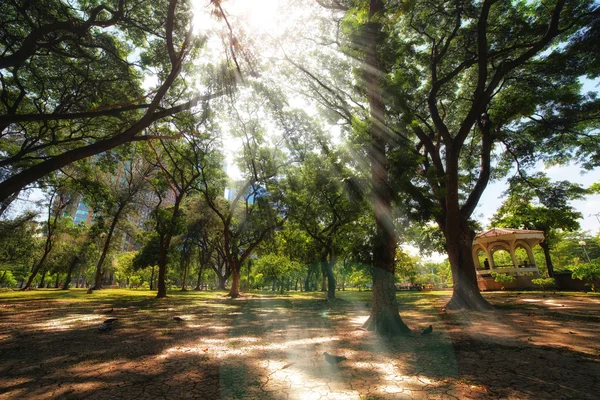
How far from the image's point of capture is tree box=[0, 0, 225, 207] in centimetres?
816

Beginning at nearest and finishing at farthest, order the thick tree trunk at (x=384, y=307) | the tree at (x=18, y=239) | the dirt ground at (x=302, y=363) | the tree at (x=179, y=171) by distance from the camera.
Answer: the dirt ground at (x=302, y=363) → the thick tree trunk at (x=384, y=307) → the tree at (x=179, y=171) → the tree at (x=18, y=239)

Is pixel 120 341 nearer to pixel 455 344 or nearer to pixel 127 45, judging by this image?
pixel 455 344

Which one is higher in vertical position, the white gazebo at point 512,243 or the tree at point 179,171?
the tree at point 179,171

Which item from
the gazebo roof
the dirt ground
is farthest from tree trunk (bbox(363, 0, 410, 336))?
the gazebo roof

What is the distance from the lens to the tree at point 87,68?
816cm

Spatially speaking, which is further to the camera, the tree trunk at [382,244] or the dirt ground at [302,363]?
the tree trunk at [382,244]

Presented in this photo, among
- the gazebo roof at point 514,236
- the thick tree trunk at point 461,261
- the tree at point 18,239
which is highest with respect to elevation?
the tree at point 18,239

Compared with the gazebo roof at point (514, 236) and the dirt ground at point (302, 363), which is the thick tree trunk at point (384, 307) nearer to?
the dirt ground at point (302, 363)

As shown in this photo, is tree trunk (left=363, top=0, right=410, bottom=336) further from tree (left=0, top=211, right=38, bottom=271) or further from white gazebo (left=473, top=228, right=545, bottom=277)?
tree (left=0, top=211, right=38, bottom=271)

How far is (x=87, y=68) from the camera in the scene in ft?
37.2

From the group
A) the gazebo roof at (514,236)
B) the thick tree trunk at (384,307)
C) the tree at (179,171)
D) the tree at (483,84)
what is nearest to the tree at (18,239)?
the tree at (179,171)

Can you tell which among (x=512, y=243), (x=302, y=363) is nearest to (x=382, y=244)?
(x=302, y=363)

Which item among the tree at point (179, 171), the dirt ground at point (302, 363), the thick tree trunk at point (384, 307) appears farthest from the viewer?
the tree at point (179, 171)

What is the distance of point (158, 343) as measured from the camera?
6.18 meters
